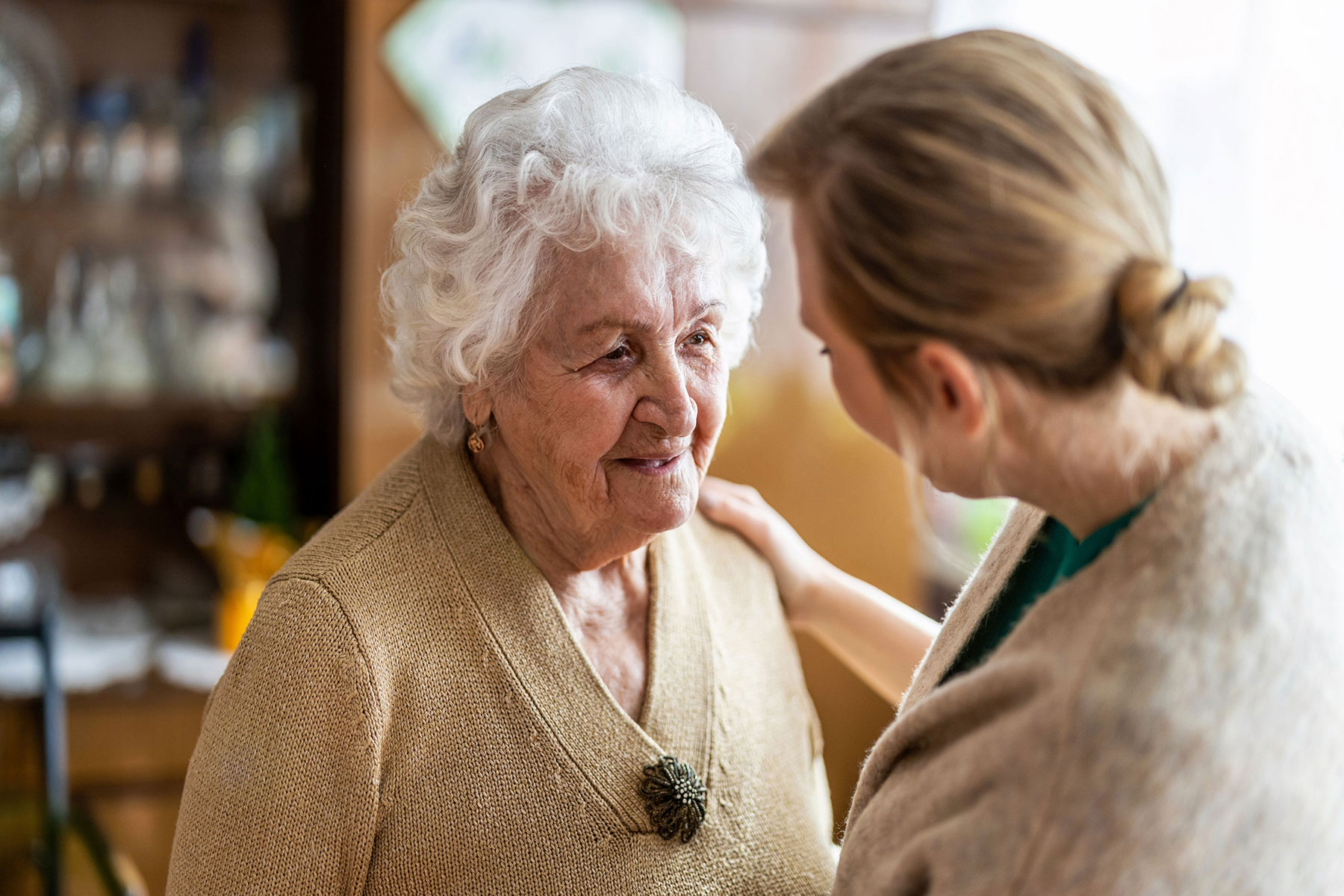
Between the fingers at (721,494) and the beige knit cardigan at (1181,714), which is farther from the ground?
the beige knit cardigan at (1181,714)

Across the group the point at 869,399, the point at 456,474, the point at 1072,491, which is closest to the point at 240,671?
the point at 456,474

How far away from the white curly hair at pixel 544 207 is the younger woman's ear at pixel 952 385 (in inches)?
18.6

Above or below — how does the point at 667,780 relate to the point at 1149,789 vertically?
below

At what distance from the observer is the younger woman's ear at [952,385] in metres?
0.71

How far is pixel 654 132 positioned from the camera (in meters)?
1.17

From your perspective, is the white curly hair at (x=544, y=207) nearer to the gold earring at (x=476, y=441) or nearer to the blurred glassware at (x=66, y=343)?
the gold earring at (x=476, y=441)

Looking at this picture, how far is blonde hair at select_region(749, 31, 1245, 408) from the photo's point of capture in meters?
0.68

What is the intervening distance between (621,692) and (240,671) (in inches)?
15.3

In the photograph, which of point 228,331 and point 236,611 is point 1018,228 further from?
point 228,331

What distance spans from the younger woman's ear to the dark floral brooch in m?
0.56

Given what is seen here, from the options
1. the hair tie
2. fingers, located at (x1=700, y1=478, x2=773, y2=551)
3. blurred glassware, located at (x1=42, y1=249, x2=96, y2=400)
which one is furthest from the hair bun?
blurred glassware, located at (x1=42, y1=249, x2=96, y2=400)

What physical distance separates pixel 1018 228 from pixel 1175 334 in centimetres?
12

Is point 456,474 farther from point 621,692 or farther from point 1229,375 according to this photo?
point 1229,375

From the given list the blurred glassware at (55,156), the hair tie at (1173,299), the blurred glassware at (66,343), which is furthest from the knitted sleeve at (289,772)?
the blurred glassware at (55,156)
